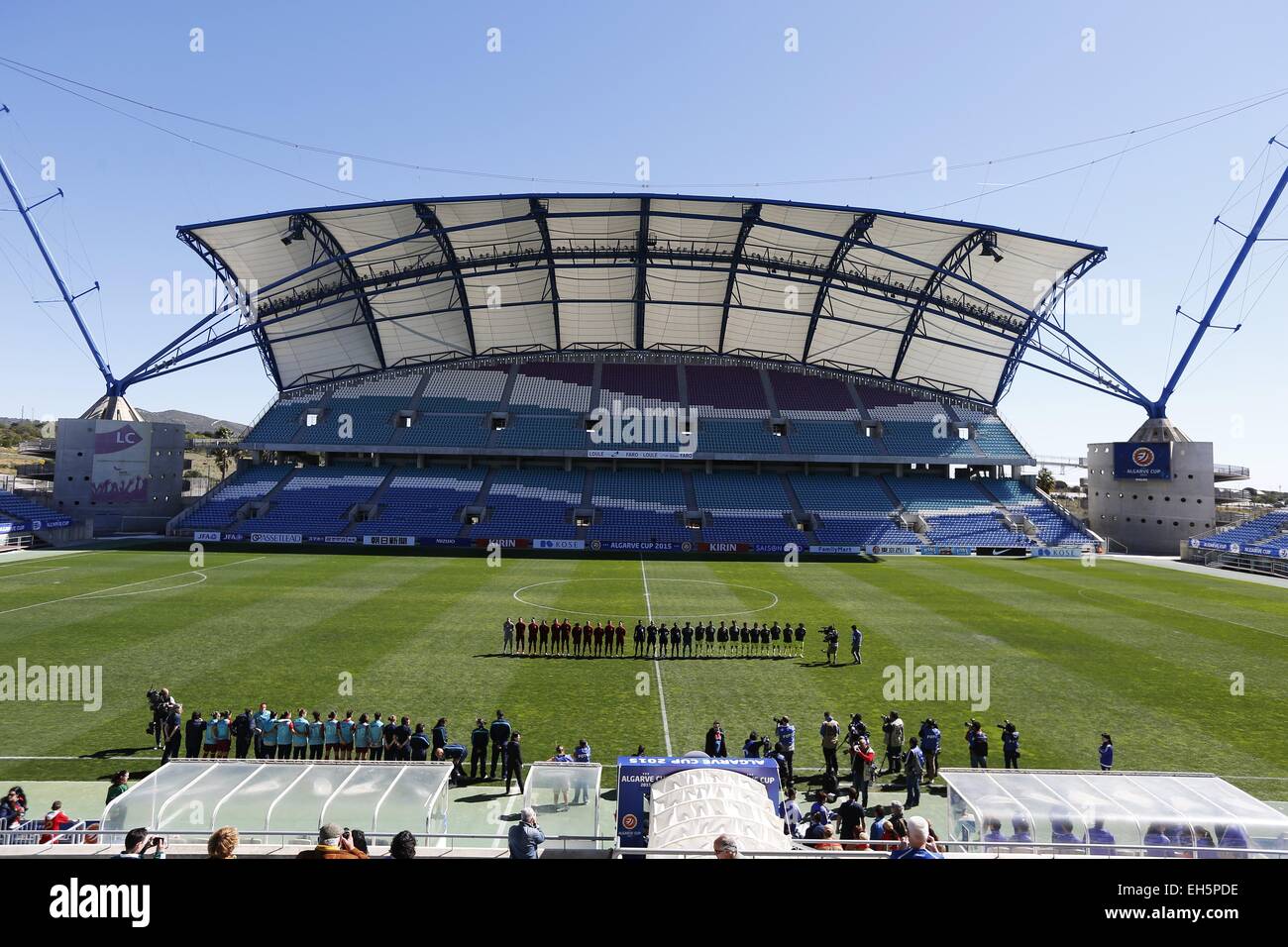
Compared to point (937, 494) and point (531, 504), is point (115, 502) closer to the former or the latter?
point (531, 504)

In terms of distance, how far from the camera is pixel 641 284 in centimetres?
5706

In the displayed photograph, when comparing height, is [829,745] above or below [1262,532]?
below

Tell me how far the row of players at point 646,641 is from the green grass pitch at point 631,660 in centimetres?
73

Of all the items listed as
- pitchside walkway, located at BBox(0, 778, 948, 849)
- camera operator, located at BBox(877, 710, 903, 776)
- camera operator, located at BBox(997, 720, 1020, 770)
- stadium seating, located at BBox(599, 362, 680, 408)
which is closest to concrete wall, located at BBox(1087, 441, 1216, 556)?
stadium seating, located at BBox(599, 362, 680, 408)

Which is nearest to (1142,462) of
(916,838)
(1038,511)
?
(1038,511)

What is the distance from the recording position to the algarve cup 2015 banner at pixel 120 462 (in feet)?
179

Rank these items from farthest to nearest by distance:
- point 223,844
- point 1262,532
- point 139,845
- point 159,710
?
point 1262,532
point 159,710
point 139,845
point 223,844

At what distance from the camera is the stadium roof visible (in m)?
47.6

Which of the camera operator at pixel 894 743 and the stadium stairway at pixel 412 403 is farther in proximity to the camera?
the stadium stairway at pixel 412 403

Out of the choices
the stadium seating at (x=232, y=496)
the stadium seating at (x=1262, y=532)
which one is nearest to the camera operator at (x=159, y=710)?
the stadium seating at (x=232, y=496)

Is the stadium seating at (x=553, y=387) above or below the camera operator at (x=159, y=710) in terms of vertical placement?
above

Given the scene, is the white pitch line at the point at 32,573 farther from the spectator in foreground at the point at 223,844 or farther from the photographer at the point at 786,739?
the spectator in foreground at the point at 223,844

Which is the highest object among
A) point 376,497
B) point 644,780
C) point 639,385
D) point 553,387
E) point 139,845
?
point 639,385

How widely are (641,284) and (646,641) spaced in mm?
38217
